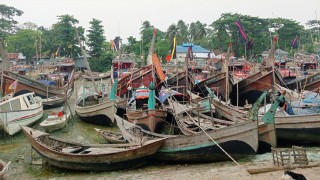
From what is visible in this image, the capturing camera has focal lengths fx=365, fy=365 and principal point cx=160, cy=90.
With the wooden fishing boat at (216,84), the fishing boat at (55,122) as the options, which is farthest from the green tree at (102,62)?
the fishing boat at (55,122)

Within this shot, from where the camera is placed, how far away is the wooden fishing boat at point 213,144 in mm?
13086

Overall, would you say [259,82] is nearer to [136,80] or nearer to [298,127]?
[136,80]

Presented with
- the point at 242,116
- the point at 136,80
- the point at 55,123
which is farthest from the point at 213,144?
the point at 136,80

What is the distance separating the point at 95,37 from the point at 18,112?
37670 millimetres

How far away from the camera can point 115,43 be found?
1351 inches

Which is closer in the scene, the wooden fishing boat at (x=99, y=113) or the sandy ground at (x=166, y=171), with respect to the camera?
the sandy ground at (x=166, y=171)

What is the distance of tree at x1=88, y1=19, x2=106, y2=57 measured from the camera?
55.5m

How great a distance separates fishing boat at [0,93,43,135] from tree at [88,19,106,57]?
111ft

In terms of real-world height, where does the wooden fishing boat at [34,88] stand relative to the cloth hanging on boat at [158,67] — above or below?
below

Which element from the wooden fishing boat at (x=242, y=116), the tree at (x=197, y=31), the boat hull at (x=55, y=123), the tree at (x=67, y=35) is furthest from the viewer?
the tree at (x=197, y=31)

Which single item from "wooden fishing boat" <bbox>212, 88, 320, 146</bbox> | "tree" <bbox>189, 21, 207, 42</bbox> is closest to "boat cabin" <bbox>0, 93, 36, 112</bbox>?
"wooden fishing boat" <bbox>212, 88, 320, 146</bbox>

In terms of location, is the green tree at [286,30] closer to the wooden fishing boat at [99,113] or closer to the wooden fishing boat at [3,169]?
the wooden fishing boat at [99,113]

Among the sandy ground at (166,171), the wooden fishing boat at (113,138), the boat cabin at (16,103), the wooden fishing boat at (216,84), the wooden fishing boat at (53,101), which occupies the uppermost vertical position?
the wooden fishing boat at (216,84)

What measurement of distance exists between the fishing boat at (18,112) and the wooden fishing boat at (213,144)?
914 cm
